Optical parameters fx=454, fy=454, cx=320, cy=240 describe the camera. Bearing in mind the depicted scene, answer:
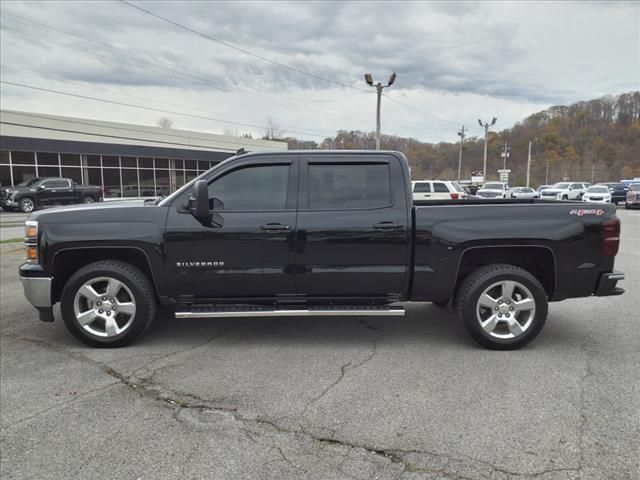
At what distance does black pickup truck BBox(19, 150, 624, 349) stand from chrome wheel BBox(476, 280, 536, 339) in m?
0.01

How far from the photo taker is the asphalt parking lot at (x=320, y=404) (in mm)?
2707

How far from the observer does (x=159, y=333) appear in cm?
511

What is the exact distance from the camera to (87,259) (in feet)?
15.6

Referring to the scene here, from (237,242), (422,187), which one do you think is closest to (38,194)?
(422,187)

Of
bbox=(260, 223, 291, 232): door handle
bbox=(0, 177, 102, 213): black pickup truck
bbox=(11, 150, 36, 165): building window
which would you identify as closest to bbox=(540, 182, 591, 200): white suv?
bbox=(0, 177, 102, 213): black pickup truck

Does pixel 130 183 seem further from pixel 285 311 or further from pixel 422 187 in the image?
pixel 285 311

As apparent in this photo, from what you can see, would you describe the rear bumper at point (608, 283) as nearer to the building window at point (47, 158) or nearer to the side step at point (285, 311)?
the side step at point (285, 311)

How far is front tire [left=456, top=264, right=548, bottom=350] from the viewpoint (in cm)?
445

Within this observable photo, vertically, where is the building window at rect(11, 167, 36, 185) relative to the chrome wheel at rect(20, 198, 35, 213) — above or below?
above

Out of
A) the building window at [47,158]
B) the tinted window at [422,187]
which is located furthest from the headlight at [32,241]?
the building window at [47,158]

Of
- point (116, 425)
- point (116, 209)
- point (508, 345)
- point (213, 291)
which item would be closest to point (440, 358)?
point (508, 345)

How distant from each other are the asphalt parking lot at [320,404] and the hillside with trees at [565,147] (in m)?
72.8

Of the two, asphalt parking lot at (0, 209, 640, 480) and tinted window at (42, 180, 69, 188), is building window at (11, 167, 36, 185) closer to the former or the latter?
tinted window at (42, 180, 69, 188)

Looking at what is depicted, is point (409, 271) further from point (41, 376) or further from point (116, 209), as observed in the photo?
point (41, 376)
